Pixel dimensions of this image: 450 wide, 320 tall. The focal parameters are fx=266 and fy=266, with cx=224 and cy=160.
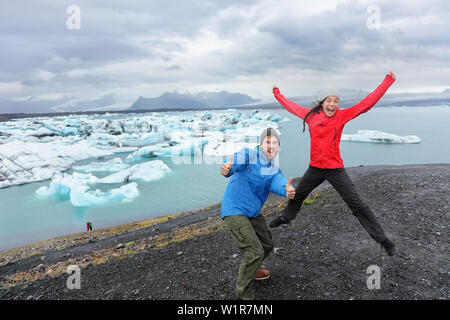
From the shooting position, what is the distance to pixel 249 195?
2645 millimetres

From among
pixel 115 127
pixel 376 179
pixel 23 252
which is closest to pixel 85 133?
pixel 115 127

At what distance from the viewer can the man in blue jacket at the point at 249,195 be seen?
2.53m

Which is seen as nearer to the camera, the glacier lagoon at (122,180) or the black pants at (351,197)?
the black pants at (351,197)

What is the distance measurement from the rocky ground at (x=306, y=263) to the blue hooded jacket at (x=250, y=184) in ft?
3.55

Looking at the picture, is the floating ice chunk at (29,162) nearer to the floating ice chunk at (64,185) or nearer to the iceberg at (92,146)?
the iceberg at (92,146)

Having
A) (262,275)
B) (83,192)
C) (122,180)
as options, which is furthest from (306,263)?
(122,180)

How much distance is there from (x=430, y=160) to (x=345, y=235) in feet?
68.2

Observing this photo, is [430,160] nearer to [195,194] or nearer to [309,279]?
[195,194]

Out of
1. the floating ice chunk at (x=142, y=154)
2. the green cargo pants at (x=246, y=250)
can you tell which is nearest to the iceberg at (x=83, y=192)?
the floating ice chunk at (x=142, y=154)

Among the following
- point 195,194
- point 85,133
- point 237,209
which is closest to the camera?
point 237,209

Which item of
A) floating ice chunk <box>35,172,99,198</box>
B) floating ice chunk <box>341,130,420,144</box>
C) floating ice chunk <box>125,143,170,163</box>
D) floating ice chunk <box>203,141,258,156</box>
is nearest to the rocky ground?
floating ice chunk <box>35,172,99,198</box>

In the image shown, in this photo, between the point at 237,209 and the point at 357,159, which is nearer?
the point at 237,209

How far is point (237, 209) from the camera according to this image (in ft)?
8.59

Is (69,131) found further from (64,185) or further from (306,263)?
(306,263)
